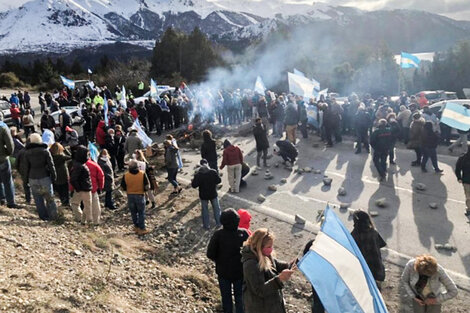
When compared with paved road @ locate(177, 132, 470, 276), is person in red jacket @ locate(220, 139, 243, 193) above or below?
above

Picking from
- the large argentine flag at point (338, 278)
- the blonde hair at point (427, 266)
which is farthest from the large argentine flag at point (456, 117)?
the large argentine flag at point (338, 278)

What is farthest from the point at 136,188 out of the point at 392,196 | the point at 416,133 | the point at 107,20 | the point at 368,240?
the point at 107,20

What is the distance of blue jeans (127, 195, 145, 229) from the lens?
8625 millimetres

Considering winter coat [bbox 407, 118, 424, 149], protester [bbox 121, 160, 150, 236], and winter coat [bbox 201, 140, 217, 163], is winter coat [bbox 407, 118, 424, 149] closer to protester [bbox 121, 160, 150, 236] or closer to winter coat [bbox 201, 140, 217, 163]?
winter coat [bbox 201, 140, 217, 163]

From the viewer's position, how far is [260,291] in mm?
4141

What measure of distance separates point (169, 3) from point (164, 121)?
190m

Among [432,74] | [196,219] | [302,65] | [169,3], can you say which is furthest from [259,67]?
[169,3]

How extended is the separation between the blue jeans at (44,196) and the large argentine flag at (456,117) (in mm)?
9272

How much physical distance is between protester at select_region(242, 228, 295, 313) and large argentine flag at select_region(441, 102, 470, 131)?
8256 mm

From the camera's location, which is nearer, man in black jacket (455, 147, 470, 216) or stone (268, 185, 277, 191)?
man in black jacket (455, 147, 470, 216)

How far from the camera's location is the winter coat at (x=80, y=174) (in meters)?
8.13

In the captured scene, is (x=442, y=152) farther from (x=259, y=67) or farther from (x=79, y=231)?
(x=259, y=67)

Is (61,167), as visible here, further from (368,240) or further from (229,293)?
(368,240)

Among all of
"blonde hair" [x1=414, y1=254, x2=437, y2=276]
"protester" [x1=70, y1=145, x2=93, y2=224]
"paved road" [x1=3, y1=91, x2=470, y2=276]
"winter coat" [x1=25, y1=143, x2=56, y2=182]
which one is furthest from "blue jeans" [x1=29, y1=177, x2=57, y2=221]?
"blonde hair" [x1=414, y1=254, x2=437, y2=276]
